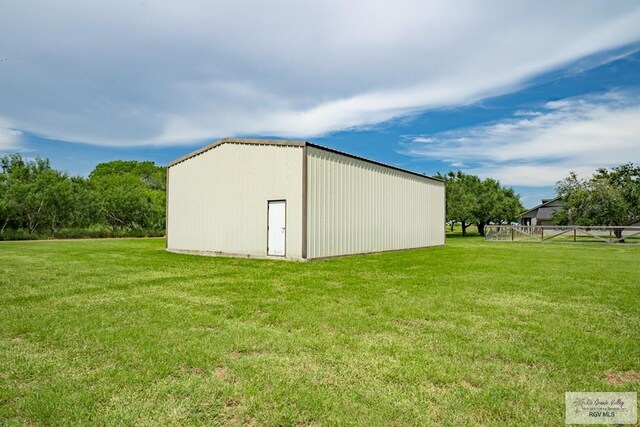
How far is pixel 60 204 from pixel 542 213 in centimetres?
5705

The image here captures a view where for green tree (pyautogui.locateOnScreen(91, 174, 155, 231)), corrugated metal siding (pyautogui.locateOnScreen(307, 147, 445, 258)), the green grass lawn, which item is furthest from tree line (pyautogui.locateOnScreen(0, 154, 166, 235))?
the green grass lawn

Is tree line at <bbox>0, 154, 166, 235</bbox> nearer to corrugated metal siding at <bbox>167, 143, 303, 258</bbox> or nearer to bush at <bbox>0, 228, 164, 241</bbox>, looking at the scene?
bush at <bbox>0, 228, 164, 241</bbox>

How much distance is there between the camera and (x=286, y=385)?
3.34m

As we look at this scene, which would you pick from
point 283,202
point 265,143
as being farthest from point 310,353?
point 265,143

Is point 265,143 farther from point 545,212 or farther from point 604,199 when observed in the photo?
point 545,212

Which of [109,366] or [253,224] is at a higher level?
[253,224]

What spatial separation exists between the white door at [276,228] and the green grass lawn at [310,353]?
632 centimetres

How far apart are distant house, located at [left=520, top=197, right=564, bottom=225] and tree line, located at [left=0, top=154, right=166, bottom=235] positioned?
4791 cm

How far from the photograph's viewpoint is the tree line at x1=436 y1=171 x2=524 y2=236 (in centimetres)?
3850

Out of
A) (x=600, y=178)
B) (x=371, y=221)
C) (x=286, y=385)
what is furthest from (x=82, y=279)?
(x=600, y=178)

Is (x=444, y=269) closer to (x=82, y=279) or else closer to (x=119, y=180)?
(x=82, y=279)

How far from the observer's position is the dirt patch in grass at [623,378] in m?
3.49

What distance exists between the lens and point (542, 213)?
178 ft

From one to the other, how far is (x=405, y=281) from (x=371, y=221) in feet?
27.4
